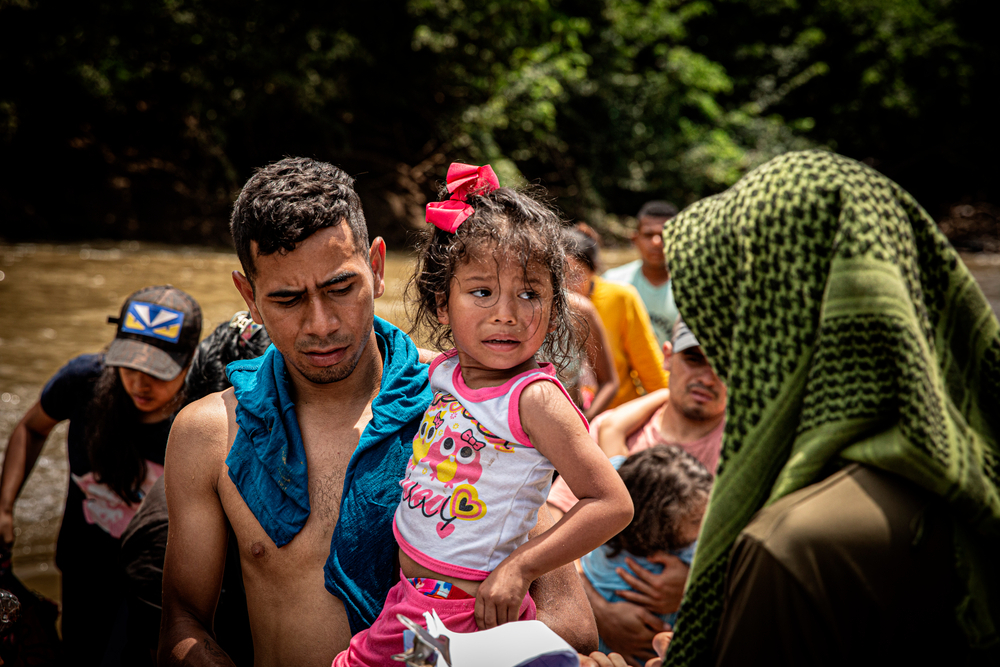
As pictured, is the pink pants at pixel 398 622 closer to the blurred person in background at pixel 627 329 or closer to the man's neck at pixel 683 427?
the man's neck at pixel 683 427

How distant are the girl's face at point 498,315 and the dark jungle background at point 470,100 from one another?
13347mm

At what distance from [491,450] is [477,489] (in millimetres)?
97

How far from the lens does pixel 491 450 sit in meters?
1.75

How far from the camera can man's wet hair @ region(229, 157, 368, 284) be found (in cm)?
201

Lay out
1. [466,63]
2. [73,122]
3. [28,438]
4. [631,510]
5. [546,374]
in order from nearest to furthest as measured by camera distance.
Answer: [631,510]
[546,374]
[28,438]
[73,122]
[466,63]

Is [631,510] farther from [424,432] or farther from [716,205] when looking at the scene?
[716,205]

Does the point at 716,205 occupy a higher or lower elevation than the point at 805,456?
higher

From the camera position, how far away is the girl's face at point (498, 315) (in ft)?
5.95

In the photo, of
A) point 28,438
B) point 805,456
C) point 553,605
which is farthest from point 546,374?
point 28,438

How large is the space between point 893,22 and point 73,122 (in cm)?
2476

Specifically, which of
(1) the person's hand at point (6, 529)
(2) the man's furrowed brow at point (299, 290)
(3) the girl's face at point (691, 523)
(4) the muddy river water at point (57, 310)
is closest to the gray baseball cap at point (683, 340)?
(3) the girl's face at point (691, 523)

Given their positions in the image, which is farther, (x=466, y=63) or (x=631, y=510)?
(x=466, y=63)

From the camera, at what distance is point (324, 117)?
14.9 m

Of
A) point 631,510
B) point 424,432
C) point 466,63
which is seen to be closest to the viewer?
point 631,510
